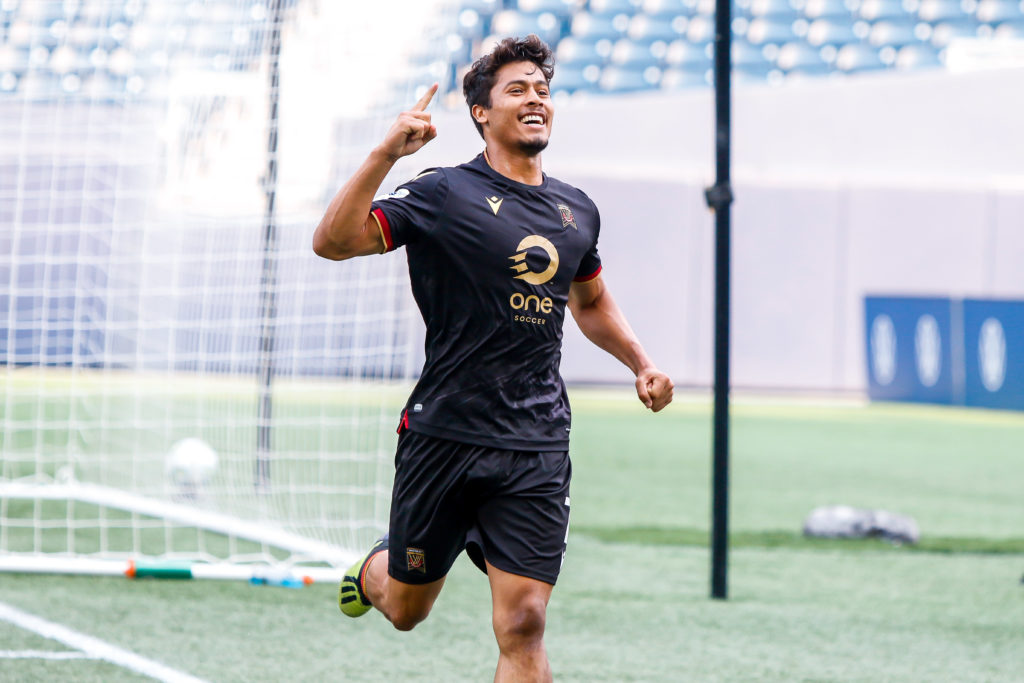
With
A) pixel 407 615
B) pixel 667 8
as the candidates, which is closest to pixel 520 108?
pixel 407 615

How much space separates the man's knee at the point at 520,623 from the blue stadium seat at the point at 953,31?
27.7m

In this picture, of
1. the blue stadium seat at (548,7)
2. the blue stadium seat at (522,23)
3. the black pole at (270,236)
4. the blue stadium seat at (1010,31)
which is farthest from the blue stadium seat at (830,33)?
the black pole at (270,236)

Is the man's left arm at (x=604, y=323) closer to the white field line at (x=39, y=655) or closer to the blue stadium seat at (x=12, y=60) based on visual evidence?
the white field line at (x=39, y=655)

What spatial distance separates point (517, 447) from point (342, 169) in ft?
12.1

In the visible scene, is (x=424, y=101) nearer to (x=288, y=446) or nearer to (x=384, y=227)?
(x=384, y=227)

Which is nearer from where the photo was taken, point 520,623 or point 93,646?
point 520,623

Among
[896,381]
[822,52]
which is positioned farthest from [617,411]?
[822,52]

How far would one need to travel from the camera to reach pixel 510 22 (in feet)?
92.2

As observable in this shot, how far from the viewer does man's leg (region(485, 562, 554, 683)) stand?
3.13m

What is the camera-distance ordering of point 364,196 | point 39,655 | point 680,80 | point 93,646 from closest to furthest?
1. point 364,196
2. point 39,655
3. point 93,646
4. point 680,80

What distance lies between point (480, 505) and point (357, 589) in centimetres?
68

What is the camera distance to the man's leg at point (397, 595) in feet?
11.6

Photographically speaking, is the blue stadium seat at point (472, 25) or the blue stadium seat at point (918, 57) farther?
the blue stadium seat at point (918, 57)

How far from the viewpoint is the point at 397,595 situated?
11.7 ft
